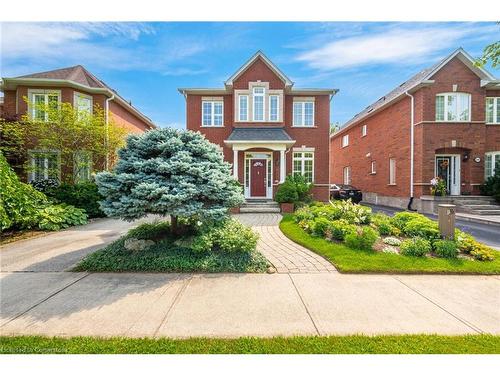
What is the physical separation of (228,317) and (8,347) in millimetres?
2480

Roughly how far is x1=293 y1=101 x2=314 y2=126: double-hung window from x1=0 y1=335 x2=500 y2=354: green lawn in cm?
1385

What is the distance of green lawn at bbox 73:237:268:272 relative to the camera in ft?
15.7

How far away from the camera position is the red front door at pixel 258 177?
48.4 feet

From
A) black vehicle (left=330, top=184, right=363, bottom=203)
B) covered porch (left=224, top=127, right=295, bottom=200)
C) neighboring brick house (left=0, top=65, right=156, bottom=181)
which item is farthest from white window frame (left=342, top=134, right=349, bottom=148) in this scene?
neighboring brick house (left=0, top=65, right=156, bottom=181)

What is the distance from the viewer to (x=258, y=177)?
48.4 ft

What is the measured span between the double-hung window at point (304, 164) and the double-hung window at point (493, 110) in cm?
1106

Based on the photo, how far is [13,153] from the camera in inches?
489

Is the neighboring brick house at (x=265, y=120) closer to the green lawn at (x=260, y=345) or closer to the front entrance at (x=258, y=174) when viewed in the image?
the front entrance at (x=258, y=174)

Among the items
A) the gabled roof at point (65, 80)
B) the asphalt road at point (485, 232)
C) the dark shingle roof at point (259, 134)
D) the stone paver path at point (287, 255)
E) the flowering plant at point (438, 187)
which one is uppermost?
the gabled roof at point (65, 80)

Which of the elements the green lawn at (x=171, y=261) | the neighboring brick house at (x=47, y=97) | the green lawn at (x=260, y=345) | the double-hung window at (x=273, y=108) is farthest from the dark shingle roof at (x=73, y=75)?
the green lawn at (x=260, y=345)

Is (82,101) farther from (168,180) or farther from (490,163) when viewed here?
(490,163)

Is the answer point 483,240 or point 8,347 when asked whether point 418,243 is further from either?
point 8,347

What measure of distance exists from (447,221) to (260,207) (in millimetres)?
8262

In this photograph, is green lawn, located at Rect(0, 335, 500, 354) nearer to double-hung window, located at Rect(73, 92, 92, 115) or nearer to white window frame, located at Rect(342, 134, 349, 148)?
double-hung window, located at Rect(73, 92, 92, 115)
